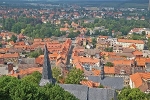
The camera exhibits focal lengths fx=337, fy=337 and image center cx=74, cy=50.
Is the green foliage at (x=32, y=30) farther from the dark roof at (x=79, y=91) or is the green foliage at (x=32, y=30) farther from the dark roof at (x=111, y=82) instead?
the dark roof at (x=79, y=91)

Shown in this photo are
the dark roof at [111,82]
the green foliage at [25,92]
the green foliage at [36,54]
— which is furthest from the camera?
the green foliage at [36,54]

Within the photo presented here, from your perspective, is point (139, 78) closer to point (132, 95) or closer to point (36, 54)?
point (132, 95)

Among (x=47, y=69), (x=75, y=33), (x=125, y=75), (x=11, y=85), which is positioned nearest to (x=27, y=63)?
(x=125, y=75)

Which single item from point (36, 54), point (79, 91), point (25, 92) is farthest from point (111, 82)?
point (36, 54)

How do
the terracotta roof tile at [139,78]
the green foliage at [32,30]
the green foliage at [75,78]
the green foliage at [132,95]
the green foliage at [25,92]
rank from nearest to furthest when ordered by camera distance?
1. the green foliage at [25,92]
2. the green foliage at [132,95]
3. the green foliage at [75,78]
4. the terracotta roof tile at [139,78]
5. the green foliage at [32,30]

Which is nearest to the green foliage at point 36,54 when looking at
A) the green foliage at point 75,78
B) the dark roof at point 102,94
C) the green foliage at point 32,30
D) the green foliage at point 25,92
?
the green foliage at point 75,78

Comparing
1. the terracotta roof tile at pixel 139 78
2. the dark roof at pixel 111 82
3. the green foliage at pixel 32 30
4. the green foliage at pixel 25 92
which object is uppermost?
the green foliage at pixel 25 92

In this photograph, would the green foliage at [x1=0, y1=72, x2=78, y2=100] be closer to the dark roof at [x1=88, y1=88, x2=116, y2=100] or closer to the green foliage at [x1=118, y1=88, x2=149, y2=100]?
the dark roof at [x1=88, y1=88, x2=116, y2=100]

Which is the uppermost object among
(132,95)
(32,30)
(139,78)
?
(132,95)

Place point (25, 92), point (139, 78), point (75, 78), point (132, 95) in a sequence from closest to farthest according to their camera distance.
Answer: point (25, 92) → point (132, 95) → point (75, 78) → point (139, 78)
